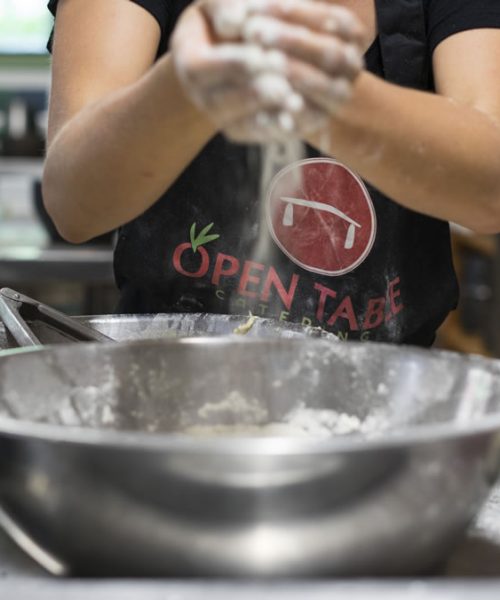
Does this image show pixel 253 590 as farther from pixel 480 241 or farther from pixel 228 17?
pixel 480 241

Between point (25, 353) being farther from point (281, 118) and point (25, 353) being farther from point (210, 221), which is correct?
point (210, 221)

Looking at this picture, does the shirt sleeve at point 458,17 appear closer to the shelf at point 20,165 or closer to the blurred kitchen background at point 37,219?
the blurred kitchen background at point 37,219

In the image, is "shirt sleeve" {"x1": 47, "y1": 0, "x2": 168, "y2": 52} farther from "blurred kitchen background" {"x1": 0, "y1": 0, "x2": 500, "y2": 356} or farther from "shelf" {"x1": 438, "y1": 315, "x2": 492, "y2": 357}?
"shelf" {"x1": 438, "y1": 315, "x2": 492, "y2": 357}

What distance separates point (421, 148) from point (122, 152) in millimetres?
273

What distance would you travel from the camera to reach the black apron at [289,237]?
3.76ft

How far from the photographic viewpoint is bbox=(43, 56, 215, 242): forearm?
2.46ft

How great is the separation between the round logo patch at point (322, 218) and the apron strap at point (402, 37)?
5.8 inches

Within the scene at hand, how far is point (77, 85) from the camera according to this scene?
97cm

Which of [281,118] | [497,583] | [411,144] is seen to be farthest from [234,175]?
[497,583]

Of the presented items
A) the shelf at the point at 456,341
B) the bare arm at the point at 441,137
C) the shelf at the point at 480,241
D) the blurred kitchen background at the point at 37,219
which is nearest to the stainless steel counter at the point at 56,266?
the blurred kitchen background at the point at 37,219

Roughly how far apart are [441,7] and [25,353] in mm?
712

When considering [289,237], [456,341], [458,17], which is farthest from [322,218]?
[456,341]

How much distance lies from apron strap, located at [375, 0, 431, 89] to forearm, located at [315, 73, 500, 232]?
255mm

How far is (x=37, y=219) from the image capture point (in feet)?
12.3
